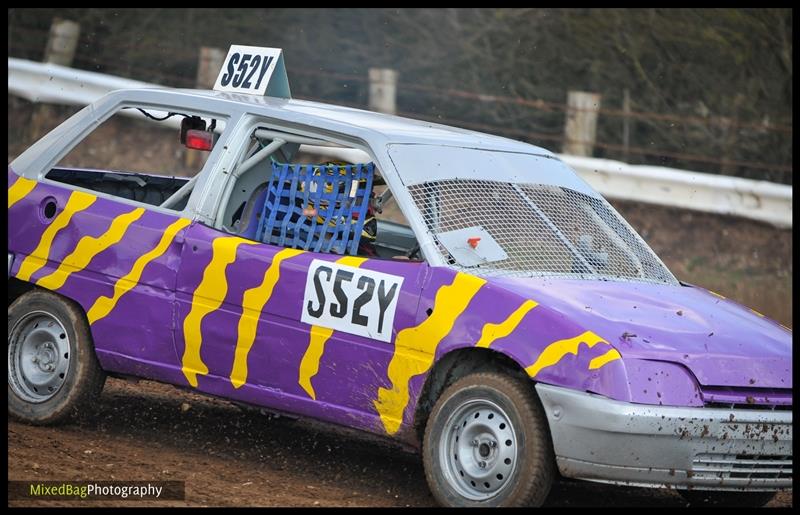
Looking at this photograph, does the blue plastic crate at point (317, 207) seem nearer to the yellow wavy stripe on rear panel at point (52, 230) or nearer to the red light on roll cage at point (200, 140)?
the red light on roll cage at point (200, 140)

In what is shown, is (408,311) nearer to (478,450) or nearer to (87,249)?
(478,450)

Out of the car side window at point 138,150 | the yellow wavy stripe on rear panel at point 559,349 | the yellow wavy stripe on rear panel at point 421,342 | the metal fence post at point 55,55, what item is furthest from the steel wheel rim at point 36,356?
the metal fence post at point 55,55

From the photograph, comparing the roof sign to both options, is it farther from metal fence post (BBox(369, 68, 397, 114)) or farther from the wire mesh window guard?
metal fence post (BBox(369, 68, 397, 114))

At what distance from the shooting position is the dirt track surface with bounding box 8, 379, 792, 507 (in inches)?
235

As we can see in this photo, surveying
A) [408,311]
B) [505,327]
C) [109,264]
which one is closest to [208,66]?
[109,264]

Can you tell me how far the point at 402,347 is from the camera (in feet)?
19.1

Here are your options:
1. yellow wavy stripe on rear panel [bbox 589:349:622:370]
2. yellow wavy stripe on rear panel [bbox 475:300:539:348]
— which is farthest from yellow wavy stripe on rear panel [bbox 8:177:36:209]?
yellow wavy stripe on rear panel [bbox 589:349:622:370]

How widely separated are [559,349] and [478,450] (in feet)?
1.84

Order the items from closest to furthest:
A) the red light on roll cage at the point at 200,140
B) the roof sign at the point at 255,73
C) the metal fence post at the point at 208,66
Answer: the red light on roll cage at the point at 200,140, the roof sign at the point at 255,73, the metal fence post at the point at 208,66

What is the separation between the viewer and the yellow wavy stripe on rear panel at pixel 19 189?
721 centimetres

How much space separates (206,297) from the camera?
21.1 feet

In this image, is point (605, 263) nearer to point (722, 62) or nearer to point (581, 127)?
point (581, 127)

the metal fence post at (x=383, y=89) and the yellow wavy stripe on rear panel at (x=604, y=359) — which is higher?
the metal fence post at (x=383, y=89)

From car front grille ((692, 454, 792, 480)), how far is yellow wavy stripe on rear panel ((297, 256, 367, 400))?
1686mm
